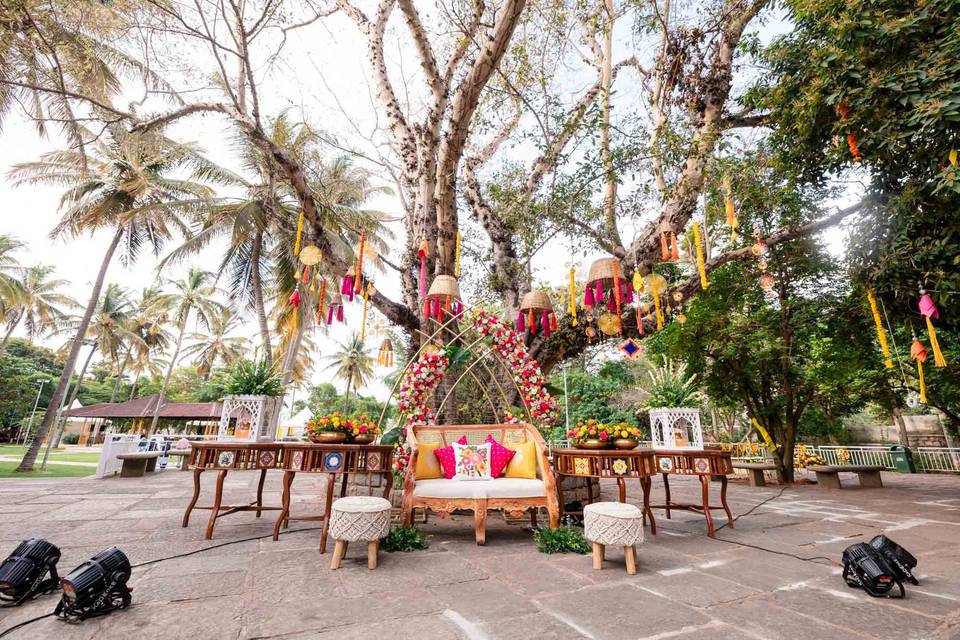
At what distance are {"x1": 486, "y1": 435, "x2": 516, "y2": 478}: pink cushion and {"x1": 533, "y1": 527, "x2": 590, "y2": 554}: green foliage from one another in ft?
2.76

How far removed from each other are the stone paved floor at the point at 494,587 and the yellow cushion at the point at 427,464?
56 centimetres

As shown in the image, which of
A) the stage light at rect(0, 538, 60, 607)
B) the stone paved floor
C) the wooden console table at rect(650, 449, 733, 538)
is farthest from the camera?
the wooden console table at rect(650, 449, 733, 538)

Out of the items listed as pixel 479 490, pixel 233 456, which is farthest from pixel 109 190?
pixel 479 490

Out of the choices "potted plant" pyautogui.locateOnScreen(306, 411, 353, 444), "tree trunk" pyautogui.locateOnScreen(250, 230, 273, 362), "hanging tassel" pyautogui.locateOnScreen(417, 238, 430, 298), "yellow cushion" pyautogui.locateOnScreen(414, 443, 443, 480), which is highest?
"tree trunk" pyautogui.locateOnScreen(250, 230, 273, 362)

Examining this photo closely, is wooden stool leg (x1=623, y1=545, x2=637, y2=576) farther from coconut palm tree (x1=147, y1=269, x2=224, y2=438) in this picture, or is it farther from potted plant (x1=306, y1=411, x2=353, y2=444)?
coconut palm tree (x1=147, y1=269, x2=224, y2=438)

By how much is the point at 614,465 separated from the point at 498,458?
1.16 m

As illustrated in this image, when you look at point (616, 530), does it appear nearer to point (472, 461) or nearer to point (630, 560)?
point (630, 560)

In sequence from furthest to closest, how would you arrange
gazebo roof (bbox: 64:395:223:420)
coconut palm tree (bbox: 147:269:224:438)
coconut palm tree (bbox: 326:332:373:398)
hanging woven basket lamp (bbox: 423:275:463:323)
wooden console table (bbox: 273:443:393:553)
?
coconut palm tree (bbox: 326:332:373:398)
coconut palm tree (bbox: 147:269:224:438)
gazebo roof (bbox: 64:395:223:420)
hanging woven basket lamp (bbox: 423:275:463:323)
wooden console table (bbox: 273:443:393:553)

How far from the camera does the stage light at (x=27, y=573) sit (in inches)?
82.9

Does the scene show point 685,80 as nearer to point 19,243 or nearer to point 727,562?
point 727,562

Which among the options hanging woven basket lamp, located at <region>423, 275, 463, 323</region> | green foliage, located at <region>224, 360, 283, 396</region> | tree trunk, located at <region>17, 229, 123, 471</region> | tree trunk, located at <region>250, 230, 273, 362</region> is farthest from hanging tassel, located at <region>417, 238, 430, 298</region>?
tree trunk, located at <region>17, 229, 123, 471</region>

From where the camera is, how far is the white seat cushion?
3.70m

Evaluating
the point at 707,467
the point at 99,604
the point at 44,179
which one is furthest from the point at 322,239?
the point at 44,179

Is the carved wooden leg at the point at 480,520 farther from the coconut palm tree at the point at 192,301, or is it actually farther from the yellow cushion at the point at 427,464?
the coconut palm tree at the point at 192,301
